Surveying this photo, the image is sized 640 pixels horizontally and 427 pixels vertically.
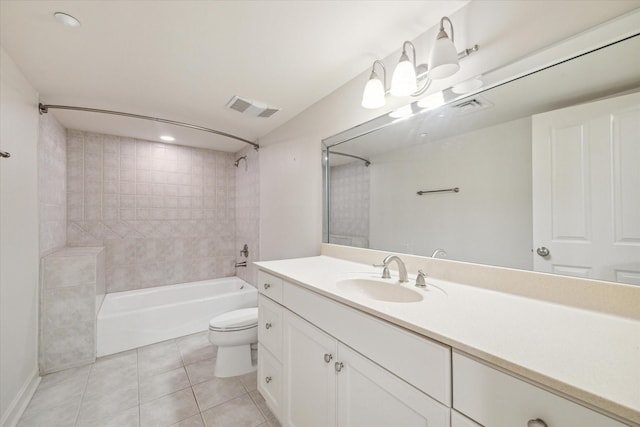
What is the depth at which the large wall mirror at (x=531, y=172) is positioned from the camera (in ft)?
2.59

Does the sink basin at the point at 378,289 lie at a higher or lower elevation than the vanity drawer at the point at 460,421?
higher

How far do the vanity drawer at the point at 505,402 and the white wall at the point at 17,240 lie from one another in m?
2.22

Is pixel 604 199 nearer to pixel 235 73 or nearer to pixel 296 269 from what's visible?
pixel 296 269

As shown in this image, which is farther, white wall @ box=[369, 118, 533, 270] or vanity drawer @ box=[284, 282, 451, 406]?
white wall @ box=[369, 118, 533, 270]

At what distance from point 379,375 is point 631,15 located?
136 cm

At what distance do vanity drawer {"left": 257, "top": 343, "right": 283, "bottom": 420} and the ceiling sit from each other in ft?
5.90

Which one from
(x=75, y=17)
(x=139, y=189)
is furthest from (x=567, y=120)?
(x=139, y=189)

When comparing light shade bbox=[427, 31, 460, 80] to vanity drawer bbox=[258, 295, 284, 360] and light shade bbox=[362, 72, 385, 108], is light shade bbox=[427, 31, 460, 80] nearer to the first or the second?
light shade bbox=[362, 72, 385, 108]

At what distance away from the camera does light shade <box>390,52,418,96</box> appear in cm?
A: 123

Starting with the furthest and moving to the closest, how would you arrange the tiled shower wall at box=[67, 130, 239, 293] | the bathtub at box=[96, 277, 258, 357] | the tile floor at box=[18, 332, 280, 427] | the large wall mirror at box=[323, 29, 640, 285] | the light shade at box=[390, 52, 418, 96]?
the tiled shower wall at box=[67, 130, 239, 293]
the bathtub at box=[96, 277, 258, 357]
the tile floor at box=[18, 332, 280, 427]
the light shade at box=[390, 52, 418, 96]
the large wall mirror at box=[323, 29, 640, 285]

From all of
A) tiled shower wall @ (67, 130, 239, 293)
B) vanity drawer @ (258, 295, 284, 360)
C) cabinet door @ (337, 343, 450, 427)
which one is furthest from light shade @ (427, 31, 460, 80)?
tiled shower wall @ (67, 130, 239, 293)

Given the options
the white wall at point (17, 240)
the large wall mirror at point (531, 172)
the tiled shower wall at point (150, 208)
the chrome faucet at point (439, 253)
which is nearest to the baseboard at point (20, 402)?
the white wall at point (17, 240)

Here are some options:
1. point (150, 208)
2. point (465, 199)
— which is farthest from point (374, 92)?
point (150, 208)

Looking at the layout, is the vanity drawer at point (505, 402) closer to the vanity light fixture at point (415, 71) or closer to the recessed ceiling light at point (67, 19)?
the vanity light fixture at point (415, 71)
